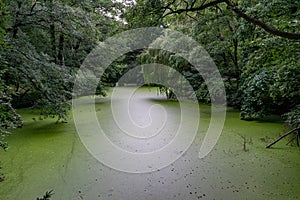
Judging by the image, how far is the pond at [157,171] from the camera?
2010mm

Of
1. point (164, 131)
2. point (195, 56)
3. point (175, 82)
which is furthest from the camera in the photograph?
point (175, 82)

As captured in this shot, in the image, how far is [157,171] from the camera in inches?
98.9

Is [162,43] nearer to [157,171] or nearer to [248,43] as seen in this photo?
[248,43]

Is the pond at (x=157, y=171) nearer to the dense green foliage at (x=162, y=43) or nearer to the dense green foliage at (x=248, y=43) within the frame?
the dense green foliage at (x=162, y=43)

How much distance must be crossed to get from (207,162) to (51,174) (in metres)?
1.68

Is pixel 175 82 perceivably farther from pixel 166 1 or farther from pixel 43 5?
pixel 166 1

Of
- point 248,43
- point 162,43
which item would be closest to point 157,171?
point 248,43

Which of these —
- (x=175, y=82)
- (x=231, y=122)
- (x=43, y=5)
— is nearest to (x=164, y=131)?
(x=231, y=122)

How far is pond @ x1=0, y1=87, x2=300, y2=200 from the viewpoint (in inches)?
79.1

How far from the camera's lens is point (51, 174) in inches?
94.0

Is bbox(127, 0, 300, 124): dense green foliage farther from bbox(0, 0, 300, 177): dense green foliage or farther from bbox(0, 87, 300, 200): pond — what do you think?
bbox(0, 87, 300, 200): pond

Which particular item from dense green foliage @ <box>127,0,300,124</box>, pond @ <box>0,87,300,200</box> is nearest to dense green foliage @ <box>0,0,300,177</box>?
dense green foliage @ <box>127,0,300,124</box>

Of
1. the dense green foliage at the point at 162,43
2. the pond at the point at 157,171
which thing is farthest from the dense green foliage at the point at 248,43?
the pond at the point at 157,171

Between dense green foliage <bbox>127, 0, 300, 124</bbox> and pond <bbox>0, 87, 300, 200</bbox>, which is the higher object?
dense green foliage <bbox>127, 0, 300, 124</bbox>
